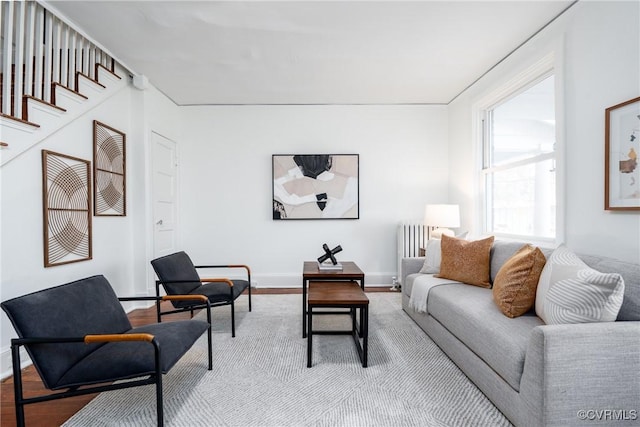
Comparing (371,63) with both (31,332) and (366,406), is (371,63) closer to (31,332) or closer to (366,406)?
(366,406)

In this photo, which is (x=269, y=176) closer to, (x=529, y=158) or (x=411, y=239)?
(x=411, y=239)

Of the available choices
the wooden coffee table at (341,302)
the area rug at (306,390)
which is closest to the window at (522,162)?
the area rug at (306,390)

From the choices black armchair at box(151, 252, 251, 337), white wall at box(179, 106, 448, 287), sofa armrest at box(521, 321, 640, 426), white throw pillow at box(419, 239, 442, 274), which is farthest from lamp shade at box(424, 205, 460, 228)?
sofa armrest at box(521, 321, 640, 426)

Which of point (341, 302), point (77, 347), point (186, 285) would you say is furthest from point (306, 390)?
point (186, 285)

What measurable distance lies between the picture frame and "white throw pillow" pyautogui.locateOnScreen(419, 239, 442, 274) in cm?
137

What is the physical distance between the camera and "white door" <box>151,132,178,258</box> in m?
4.12

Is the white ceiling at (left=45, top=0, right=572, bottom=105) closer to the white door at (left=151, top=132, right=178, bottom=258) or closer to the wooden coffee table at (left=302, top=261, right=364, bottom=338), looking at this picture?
the white door at (left=151, top=132, right=178, bottom=258)

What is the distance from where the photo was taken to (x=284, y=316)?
3502mm

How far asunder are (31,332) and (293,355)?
5.30 feet

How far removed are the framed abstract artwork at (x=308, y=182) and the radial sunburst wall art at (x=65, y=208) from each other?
92.2 inches

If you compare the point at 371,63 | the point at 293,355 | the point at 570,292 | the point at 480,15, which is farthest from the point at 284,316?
the point at 480,15

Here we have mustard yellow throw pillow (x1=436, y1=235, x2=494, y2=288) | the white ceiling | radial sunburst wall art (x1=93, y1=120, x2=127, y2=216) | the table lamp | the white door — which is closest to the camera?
the white ceiling

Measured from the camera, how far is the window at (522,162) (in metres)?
2.96

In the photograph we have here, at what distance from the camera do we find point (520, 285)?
207 cm
